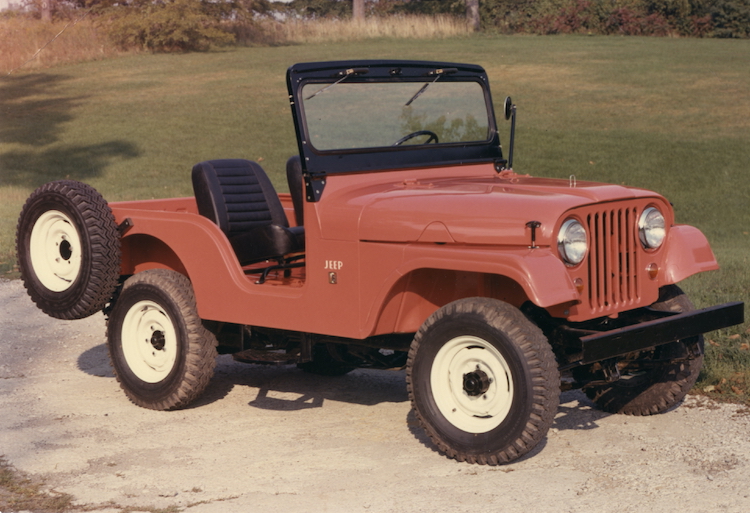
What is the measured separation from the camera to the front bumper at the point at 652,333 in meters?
4.70

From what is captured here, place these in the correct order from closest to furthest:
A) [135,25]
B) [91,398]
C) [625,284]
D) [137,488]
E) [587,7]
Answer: [137,488]
[625,284]
[91,398]
[135,25]
[587,7]

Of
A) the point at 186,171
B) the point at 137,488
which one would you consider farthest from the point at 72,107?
the point at 137,488

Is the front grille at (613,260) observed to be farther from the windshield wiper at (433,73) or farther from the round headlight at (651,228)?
the windshield wiper at (433,73)

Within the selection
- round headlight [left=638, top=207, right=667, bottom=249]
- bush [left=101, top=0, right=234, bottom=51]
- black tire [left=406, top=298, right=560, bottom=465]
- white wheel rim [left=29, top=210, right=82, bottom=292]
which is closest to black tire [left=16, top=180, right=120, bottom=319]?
white wheel rim [left=29, top=210, right=82, bottom=292]

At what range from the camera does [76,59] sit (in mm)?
34844

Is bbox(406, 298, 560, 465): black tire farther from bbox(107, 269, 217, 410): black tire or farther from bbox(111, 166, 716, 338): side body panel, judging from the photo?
bbox(107, 269, 217, 410): black tire

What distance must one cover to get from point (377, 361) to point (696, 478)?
80.3 inches

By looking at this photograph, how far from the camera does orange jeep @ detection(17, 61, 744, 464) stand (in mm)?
4809

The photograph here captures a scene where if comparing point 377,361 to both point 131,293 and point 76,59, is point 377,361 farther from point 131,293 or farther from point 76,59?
point 76,59

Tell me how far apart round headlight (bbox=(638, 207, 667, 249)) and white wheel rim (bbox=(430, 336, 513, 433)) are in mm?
1138

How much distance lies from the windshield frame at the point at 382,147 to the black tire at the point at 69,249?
1.39m

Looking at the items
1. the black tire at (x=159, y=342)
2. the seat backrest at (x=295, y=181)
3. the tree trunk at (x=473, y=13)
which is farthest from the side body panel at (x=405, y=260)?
the tree trunk at (x=473, y=13)

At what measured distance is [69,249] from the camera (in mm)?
6273

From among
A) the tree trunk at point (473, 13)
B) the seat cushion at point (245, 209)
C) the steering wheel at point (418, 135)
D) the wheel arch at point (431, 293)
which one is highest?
the tree trunk at point (473, 13)
